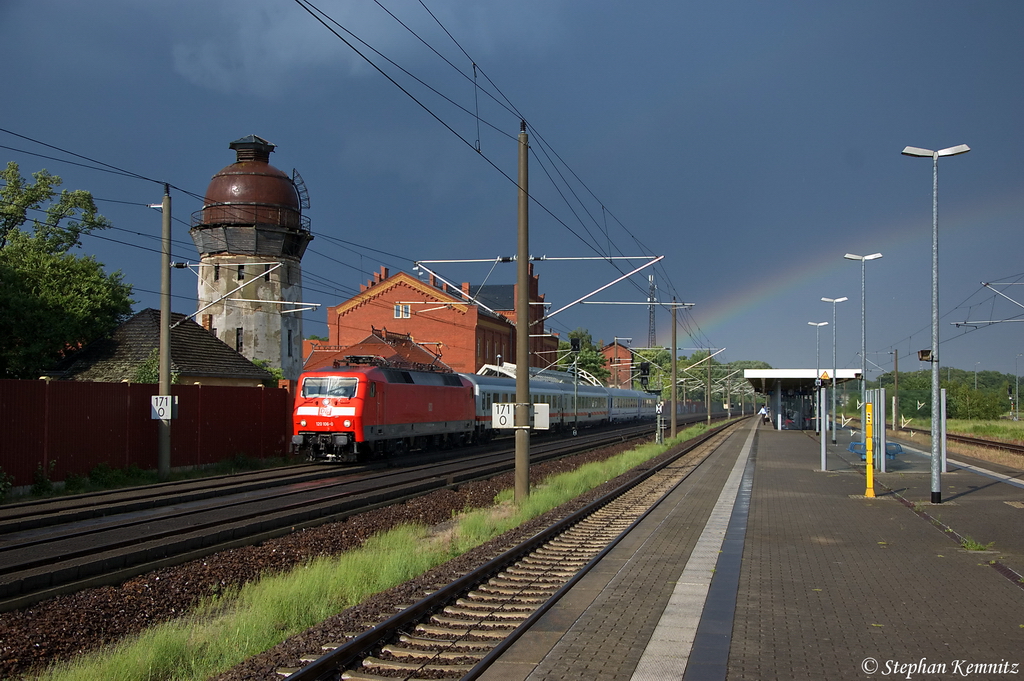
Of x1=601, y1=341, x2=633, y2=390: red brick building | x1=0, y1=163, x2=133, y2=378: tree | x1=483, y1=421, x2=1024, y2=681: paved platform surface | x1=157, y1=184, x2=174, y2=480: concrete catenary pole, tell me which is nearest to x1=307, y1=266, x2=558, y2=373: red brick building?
x1=0, y1=163, x2=133, y2=378: tree

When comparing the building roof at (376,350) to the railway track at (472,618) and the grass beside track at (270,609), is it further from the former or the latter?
the railway track at (472,618)

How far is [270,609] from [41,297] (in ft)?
109

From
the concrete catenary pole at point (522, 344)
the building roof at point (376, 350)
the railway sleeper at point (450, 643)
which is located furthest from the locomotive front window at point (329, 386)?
the railway sleeper at point (450, 643)

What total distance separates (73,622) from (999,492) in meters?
17.6

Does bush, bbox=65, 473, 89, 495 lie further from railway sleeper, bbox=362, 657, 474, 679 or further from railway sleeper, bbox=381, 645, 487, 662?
railway sleeper, bbox=362, 657, 474, 679

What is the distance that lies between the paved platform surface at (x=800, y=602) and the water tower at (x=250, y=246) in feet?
116

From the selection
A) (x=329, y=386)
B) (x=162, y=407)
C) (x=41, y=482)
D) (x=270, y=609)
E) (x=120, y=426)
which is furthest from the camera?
(x=329, y=386)

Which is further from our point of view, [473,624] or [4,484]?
[4,484]

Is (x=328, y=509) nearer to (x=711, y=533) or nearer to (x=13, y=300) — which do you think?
(x=711, y=533)

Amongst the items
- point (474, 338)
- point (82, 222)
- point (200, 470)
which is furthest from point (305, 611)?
point (474, 338)

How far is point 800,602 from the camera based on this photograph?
8484 mm

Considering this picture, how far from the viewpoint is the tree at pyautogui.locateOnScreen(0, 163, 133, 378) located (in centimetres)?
3500

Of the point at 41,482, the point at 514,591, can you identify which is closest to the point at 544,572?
the point at 514,591

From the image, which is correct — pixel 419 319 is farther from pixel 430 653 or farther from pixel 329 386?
pixel 430 653
